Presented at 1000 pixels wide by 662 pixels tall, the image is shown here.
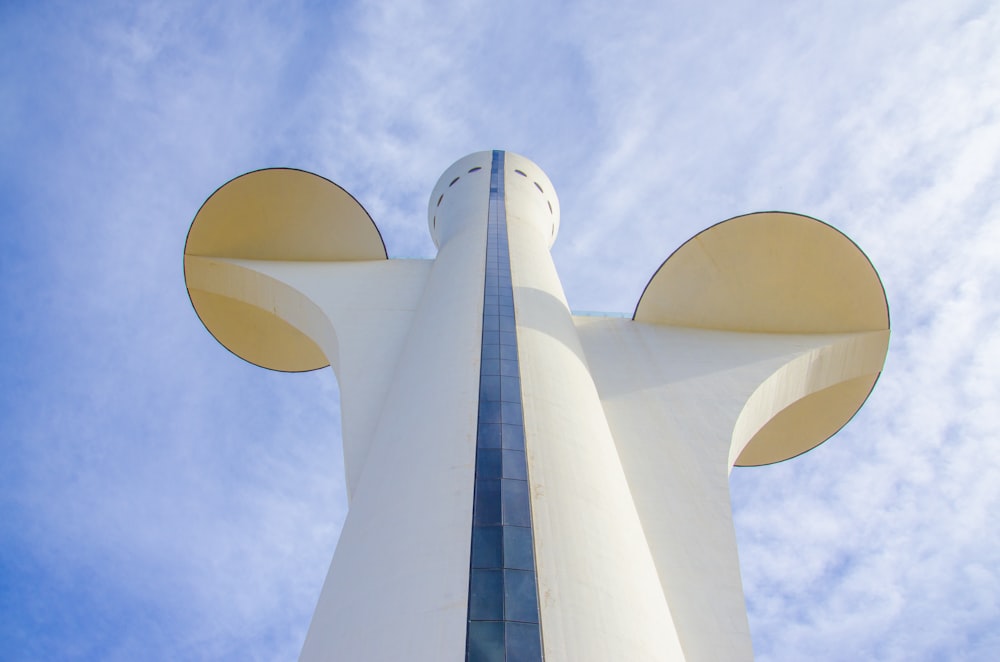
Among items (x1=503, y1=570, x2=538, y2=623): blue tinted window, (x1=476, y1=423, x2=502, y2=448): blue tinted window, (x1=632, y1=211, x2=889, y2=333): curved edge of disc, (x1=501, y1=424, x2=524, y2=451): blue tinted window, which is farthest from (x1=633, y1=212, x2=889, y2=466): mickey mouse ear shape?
(x1=503, y1=570, x2=538, y2=623): blue tinted window

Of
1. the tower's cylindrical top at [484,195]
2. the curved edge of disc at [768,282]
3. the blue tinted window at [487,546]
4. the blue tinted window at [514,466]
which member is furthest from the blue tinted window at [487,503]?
the tower's cylindrical top at [484,195]

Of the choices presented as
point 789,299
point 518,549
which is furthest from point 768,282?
point 518,549

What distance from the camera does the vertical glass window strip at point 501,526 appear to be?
19.9ft

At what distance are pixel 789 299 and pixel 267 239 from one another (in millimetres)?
12327

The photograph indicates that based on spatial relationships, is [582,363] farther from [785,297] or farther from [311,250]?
[311,250]

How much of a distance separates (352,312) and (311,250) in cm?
376

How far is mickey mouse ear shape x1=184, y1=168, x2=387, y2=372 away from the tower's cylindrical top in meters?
2.60

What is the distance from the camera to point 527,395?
9570 mm

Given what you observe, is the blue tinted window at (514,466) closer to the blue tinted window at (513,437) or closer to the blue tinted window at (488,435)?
the blue tinted window at (513,437)

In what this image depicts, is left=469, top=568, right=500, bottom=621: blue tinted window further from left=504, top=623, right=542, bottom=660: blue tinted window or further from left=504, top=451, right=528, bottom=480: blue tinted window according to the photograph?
left=504, top=451, right=528, bottom=480: blue tinted window

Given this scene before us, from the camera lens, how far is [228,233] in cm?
1591

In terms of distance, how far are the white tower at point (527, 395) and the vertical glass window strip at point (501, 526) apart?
24 mm

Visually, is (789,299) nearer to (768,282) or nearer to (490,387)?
(768,282)

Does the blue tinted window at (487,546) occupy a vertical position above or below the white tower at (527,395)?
below
